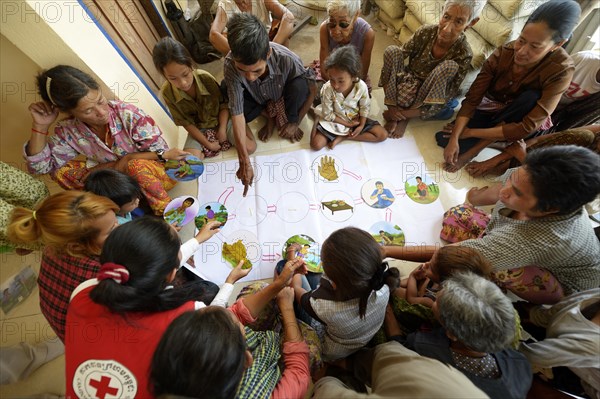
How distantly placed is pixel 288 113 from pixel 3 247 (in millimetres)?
1734

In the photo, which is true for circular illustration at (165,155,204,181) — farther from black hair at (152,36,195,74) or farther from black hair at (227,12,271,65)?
black hair at (227,12,271,65)

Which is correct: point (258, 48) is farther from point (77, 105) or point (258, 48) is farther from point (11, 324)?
point (11, 324)

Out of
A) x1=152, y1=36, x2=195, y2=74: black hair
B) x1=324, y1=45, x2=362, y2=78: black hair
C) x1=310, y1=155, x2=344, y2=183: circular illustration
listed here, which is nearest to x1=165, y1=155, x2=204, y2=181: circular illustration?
x1=152, y1=36, x2=195, y2=74: black hair

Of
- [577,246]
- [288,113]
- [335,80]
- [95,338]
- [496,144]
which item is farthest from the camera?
[288,113]

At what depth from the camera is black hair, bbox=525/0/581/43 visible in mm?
1283

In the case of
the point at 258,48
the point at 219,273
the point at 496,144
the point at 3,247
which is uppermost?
the point at 258,48

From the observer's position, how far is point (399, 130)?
6.89ft

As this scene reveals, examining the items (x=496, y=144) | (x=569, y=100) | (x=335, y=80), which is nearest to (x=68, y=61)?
(x=335, y=80)

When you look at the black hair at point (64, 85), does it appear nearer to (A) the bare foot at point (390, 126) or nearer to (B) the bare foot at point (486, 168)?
(A) the bare foot at point (390, 126)

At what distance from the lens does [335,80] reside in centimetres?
175

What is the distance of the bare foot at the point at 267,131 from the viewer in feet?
7.18

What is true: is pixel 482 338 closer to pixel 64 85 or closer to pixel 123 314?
pixel 123 314

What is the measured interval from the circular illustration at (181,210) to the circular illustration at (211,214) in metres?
0.04

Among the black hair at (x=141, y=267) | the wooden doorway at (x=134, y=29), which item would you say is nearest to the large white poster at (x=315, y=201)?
the black hair at (x=141, y=267)
